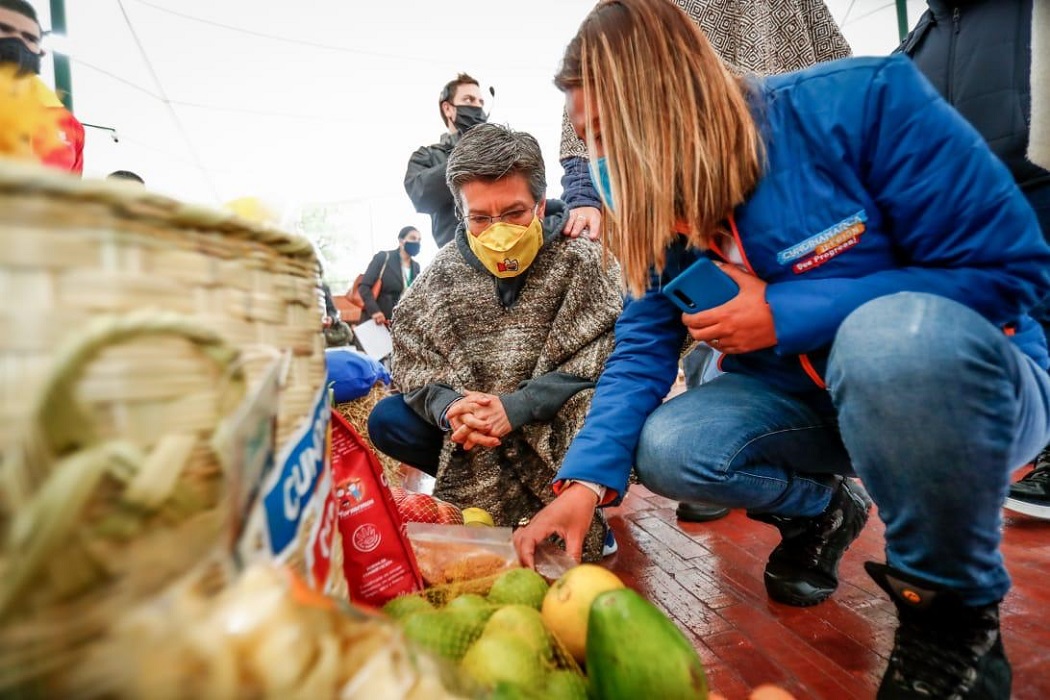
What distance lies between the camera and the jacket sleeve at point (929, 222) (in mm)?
916

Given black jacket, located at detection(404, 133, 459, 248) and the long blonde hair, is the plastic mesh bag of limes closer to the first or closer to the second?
the long blonde hair

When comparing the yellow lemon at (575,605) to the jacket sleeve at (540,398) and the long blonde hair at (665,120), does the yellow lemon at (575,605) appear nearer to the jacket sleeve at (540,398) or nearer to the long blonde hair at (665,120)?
the long blonde hair at (665,120)

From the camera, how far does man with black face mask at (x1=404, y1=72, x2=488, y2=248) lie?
247 cm

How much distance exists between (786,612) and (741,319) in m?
0.59

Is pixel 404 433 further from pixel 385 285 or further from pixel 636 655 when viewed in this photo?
pixel 385 285

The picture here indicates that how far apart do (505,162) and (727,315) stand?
79cm

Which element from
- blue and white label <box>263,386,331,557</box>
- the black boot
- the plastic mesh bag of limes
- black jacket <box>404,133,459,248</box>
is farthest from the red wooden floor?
black jacket <box>404,133,459,248</box>

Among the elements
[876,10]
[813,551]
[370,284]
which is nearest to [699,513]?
[813,551]

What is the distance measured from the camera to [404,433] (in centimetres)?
178

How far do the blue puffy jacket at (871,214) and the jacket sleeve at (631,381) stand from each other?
42 mm

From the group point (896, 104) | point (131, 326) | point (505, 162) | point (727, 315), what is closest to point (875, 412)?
point (727, 315)

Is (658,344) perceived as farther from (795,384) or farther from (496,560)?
(496,560)

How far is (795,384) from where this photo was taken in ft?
3.94

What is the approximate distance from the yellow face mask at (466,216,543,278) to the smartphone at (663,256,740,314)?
579 millimetres
